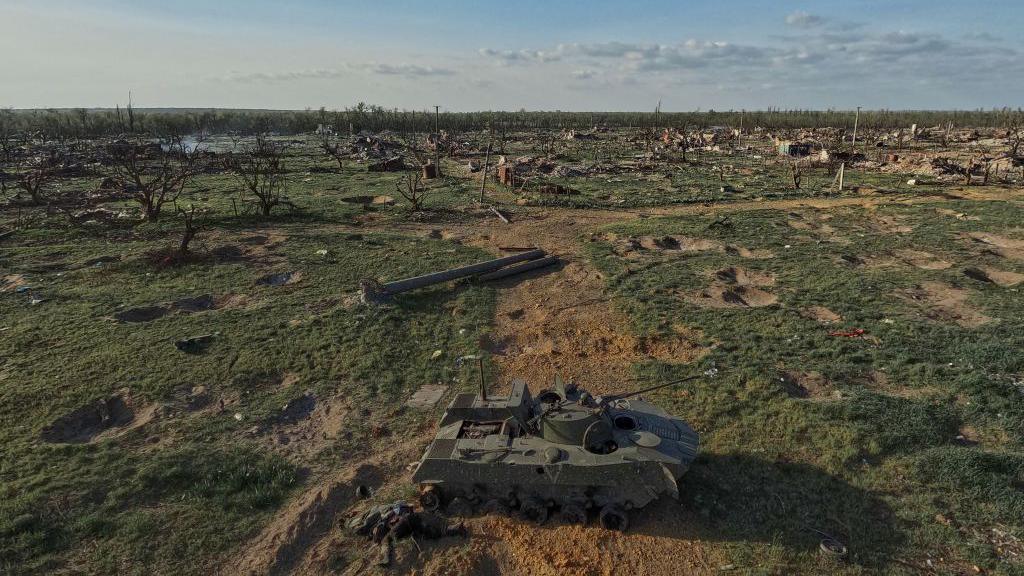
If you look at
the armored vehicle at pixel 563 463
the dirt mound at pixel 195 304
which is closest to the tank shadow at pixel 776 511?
the armored vehicle at pixel 563 463

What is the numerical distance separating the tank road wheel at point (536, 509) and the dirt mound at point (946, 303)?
8.79 metres

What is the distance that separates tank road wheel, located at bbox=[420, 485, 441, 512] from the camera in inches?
242

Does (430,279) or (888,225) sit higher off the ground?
(888,225)

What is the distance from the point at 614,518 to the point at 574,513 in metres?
0.41

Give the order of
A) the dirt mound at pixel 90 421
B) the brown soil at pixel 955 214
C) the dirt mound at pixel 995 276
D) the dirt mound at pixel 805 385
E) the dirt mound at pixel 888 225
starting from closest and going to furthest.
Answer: the dirt mound at pixel 90 421 < the dirt mound at pixel 805 385 < the dirt mound at pixel 995 276 < the dirt mound at pixel 888 225 < the brown soil at pixel 955 214

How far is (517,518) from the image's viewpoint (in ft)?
19.9

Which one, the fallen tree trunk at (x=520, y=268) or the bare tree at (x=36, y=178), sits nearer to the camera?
the fallen tree trunk at (x=520, y=268)

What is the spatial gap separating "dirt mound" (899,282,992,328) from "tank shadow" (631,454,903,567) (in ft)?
19.8

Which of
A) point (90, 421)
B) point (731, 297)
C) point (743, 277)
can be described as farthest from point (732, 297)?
point (90, 421)

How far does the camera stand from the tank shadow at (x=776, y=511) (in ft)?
18.4

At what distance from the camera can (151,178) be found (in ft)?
94.9

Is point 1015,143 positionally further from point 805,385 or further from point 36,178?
point 36,178

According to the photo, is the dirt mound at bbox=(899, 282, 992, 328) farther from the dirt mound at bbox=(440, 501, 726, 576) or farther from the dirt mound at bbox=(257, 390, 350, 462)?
the dirt mound at bbox=(257, 390, 350, 462)

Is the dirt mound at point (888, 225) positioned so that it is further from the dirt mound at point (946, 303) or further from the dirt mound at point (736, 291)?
the dirt mound at point (736, 291)
